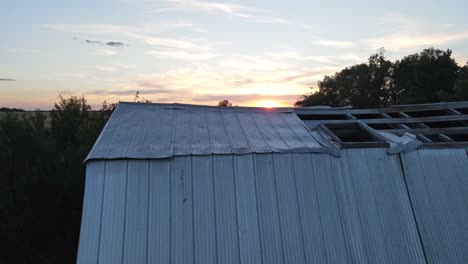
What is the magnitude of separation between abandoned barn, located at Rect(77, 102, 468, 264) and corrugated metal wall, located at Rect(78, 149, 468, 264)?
2 cm

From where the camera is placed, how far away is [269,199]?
6.84 m

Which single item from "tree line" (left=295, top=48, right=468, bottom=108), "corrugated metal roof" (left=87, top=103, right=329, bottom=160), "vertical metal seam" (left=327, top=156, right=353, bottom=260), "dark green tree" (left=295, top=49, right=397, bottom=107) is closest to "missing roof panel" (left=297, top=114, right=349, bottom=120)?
"corrugated metal roof" (left=87, top=103, right=329, bottom=160)

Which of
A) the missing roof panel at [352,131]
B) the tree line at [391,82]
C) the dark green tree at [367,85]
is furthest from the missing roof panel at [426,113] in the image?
the dark green tree at [367,85]

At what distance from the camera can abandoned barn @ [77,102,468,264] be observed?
20.4ft

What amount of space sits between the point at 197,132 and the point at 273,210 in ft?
9.60

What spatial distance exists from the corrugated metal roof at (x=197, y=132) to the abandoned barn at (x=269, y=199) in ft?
0.16

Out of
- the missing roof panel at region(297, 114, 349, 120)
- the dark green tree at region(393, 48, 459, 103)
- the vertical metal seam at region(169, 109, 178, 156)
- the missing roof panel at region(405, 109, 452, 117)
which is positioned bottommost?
the vertical metal seam at region(169, 109, 178, 156)

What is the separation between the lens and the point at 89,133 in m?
17.0

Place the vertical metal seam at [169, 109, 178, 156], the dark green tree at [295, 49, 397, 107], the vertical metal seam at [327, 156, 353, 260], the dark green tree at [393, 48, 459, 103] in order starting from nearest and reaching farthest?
the vertical metal seam at [327, 156, 353, 260], the vertical metal seam at [169, 109, 178, 156], the dark green tree at [393, 48, 459, 103], the dark green tree at [295, 49, 397, 107]

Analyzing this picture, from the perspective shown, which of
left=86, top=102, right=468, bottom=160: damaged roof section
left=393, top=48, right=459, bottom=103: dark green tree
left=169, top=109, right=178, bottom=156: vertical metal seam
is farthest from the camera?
left=393, top=48, right=459, bottom=103: dark green tree

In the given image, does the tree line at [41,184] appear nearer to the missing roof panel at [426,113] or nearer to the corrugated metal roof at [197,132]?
the corrugated metal roof at [197,132]

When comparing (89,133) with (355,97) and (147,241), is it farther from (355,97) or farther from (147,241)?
(355,97)

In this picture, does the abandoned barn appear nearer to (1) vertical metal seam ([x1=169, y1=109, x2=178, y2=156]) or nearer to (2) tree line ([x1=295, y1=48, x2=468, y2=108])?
(1) vertical metal seam ([x1=169, y1=109, x2=178, y2=156])

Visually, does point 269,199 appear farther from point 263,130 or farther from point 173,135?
point 173,135
